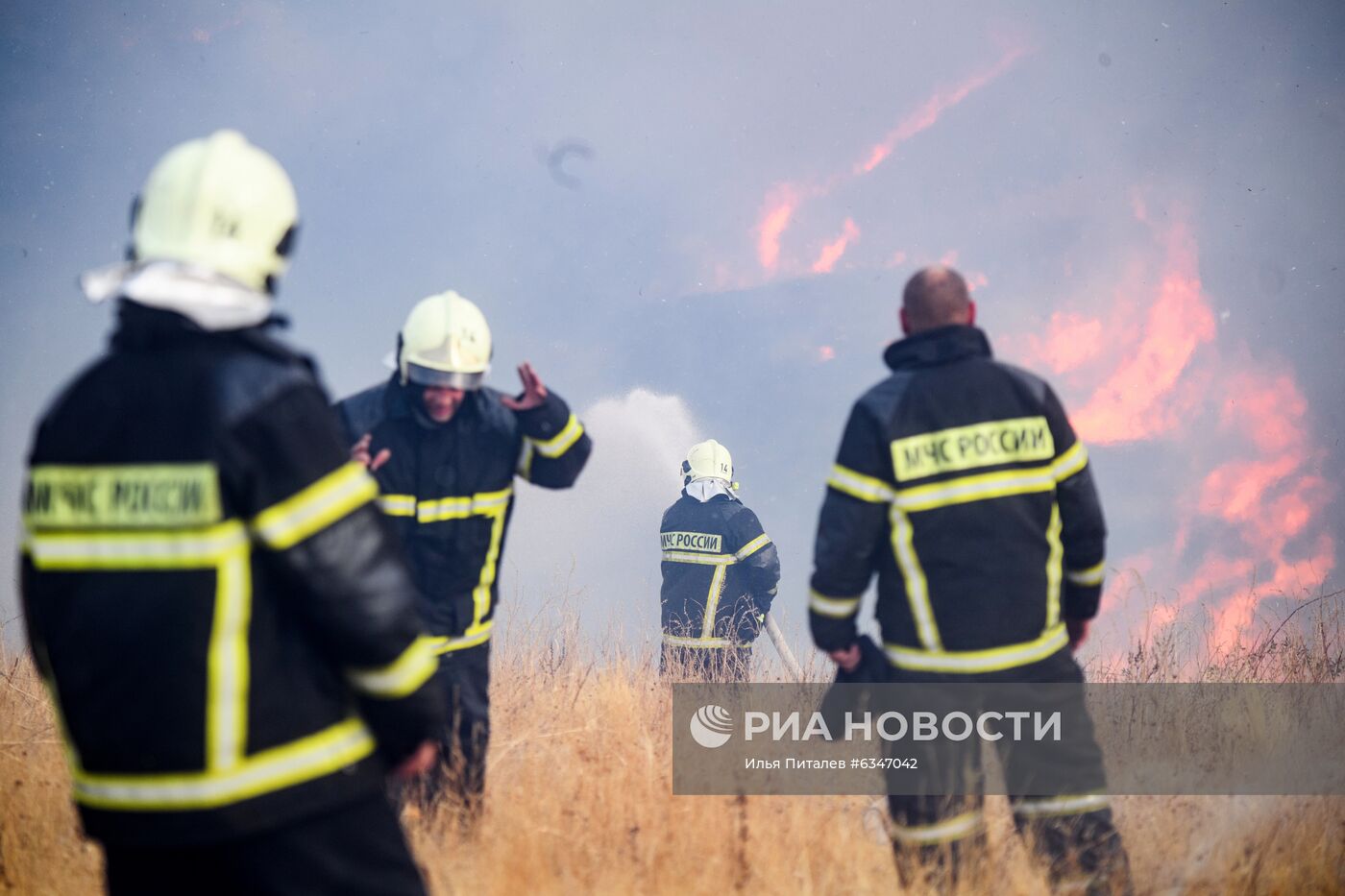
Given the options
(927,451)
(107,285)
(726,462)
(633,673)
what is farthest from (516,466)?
(726,462)

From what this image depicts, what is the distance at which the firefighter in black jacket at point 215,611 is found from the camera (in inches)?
64.5

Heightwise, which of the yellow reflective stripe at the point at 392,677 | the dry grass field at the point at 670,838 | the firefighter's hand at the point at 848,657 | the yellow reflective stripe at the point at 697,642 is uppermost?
the yellow reflective stripe at the point at 697,642

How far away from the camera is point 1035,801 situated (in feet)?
10.2

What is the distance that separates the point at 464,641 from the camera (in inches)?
163

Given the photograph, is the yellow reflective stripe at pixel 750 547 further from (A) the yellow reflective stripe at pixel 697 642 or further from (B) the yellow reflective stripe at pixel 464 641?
(B) the yellow reflective stripe at pixel 464 641

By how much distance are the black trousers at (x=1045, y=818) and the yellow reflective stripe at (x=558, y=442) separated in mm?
2034

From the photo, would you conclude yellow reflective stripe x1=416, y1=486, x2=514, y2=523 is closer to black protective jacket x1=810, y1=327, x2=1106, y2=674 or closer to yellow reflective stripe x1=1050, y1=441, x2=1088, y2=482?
black protective jacket x1=810, y1=327, x2=1106, y2=674

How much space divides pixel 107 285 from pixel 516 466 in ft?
8.68

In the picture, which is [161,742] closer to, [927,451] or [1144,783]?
[927,451]

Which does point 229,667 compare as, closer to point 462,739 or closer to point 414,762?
point 414,762

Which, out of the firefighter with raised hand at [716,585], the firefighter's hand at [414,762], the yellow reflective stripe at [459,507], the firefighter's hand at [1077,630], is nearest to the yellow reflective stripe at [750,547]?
the firefighter with raised hand at [716,585]

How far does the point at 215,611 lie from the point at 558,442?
274 cm

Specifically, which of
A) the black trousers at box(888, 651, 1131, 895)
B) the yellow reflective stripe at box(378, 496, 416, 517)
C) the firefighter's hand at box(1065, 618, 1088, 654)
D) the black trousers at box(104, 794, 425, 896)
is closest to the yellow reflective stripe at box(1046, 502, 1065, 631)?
the black trousers at box(888, 651, 1131, 895)

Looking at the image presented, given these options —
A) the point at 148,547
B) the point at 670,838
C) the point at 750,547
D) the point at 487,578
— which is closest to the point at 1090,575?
the point at 670,838
